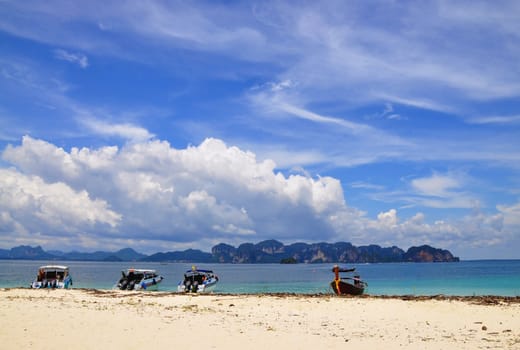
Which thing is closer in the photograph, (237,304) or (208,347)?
(208,347)

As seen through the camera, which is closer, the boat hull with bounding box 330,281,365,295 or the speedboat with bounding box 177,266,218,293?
the boat hull with bounding box 330,281,365,295

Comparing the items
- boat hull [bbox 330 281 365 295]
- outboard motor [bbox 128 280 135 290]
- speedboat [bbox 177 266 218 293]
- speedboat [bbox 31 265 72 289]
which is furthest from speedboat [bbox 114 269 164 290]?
boat hull [bbox 330 281 365 295]

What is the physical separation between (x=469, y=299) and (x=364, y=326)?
38.6 feet

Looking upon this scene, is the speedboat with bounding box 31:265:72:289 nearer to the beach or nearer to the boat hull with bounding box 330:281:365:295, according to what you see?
the beach

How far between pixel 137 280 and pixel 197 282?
7.12 meters

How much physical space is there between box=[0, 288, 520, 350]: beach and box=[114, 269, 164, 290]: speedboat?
2151 centimetres

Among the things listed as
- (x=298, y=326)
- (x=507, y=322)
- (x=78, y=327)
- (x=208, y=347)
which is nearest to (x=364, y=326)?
(x=298, y=326)

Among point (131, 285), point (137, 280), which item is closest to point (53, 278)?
point (137, 280)

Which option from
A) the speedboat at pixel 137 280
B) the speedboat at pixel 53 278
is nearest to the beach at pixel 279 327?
the speedboat at pixel 137 280

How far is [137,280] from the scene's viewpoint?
4428 cm

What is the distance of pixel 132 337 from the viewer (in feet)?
43.3

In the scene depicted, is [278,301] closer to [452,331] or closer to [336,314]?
[336,314]

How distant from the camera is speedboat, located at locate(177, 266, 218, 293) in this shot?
39.0 meters

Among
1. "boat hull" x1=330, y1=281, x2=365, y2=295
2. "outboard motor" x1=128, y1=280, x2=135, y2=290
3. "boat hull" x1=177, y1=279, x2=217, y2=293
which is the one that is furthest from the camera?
"outboard motor" x1=128, y1=280, x2=135, y2=290
